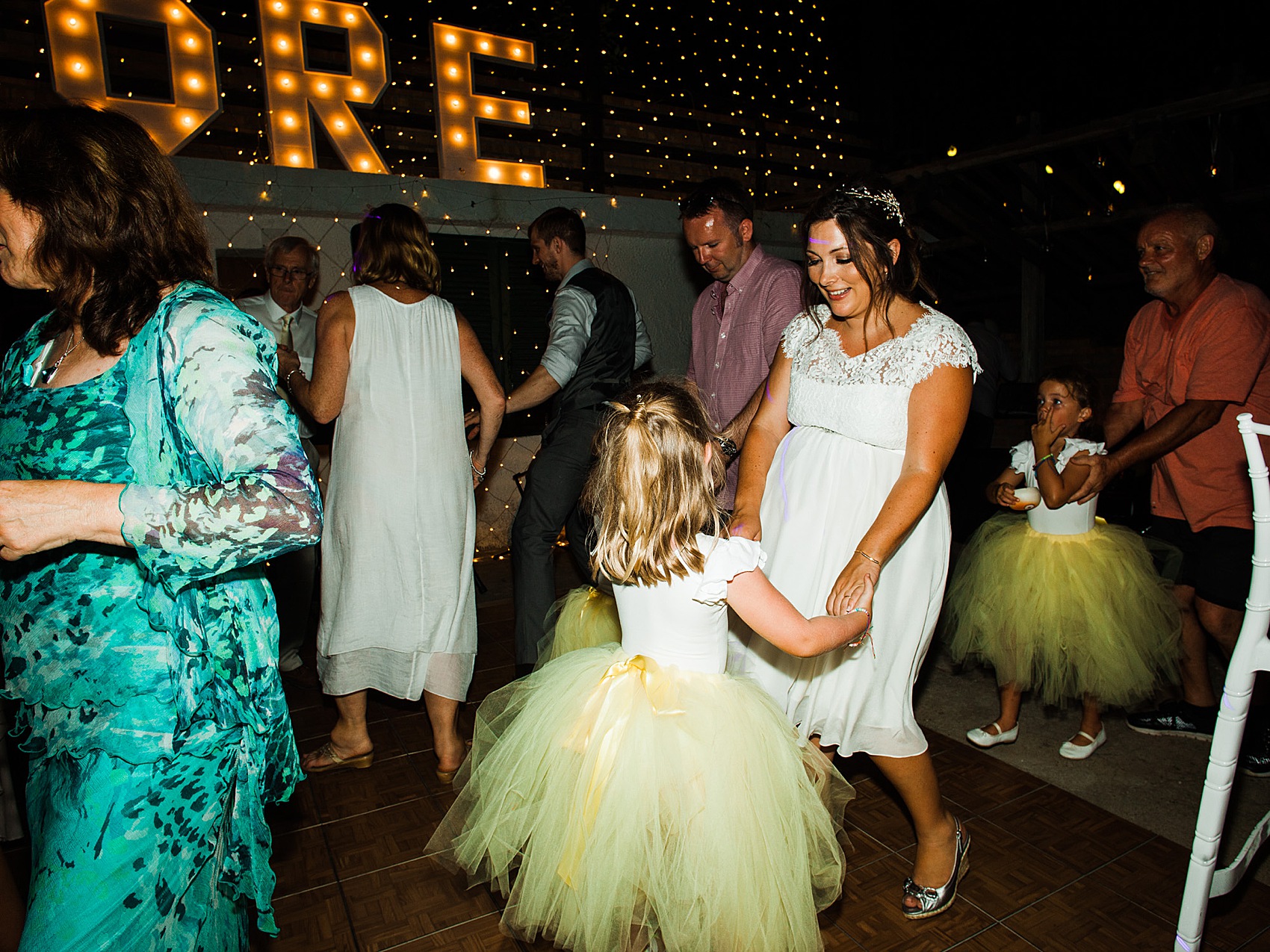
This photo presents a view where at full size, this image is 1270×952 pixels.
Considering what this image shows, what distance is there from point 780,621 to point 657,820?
0.47 meters

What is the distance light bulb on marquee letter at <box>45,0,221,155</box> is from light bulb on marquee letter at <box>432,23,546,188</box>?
1.50m

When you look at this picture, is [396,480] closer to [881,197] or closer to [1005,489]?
[881,197]

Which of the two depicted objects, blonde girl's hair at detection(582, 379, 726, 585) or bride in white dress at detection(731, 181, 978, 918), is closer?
blonde girl's hair at detection(582, 379, 726, 585)

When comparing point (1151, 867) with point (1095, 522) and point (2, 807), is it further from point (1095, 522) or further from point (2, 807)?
point (2, 807)

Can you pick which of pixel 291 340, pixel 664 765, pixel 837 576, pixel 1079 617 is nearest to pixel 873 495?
pixel 837 576

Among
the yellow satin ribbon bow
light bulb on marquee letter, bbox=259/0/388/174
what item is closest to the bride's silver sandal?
the yellow satin ribbon bow

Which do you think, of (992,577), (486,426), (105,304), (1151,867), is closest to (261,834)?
(105,304)

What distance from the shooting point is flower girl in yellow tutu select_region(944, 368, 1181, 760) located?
2.89 metres

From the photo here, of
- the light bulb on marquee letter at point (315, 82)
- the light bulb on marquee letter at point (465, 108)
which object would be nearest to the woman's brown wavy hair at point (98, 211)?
the light bulb on marquee letter at point (315, 82)

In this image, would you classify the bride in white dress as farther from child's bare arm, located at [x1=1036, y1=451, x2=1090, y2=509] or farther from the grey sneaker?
the grey sneaker

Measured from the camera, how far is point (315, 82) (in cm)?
561

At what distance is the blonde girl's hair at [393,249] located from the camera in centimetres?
268

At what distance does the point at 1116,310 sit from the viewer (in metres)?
10.1

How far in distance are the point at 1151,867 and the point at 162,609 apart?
259 cm
